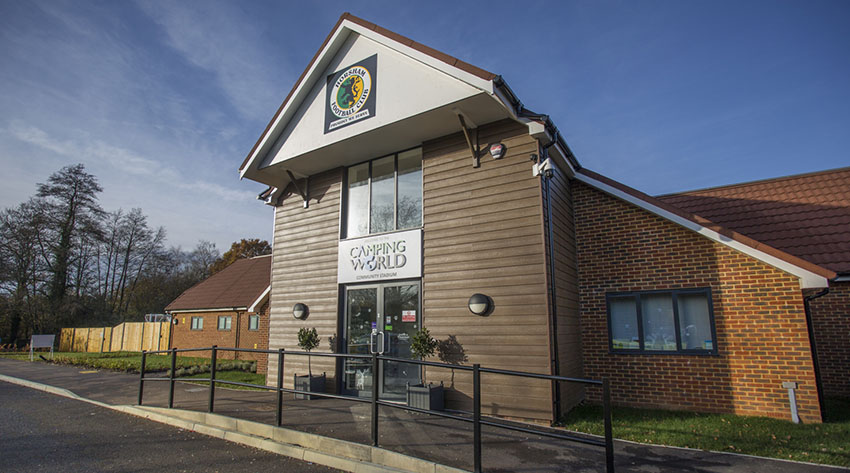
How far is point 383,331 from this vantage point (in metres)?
7.69

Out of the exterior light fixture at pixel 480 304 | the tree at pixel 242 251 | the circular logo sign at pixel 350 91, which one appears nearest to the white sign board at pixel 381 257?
the exterior light fixture at pixel 480 304

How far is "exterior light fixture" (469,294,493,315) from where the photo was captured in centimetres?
656

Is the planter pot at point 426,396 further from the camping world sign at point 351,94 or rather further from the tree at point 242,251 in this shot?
the tree at point 242,251

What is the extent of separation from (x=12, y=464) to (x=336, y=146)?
611 centimetres

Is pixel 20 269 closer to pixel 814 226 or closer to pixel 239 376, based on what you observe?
pixel 239 376

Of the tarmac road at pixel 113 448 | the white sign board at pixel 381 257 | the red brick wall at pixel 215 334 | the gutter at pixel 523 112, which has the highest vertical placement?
the gutter at pixel 523 112

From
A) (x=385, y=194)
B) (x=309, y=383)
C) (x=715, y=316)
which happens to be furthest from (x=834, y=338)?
(x=309, y=383)

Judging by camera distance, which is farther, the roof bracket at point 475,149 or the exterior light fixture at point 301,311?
the exterior light fixture at point 301,311

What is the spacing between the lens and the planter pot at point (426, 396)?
6.38 meters

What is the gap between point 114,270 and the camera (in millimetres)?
34906

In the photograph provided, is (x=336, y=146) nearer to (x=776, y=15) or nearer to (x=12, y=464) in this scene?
(x=12, y=464)


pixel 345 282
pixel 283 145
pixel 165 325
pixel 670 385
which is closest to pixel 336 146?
pixel 283 145

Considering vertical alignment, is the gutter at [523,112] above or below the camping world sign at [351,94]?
below

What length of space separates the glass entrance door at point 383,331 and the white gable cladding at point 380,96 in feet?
9.37
